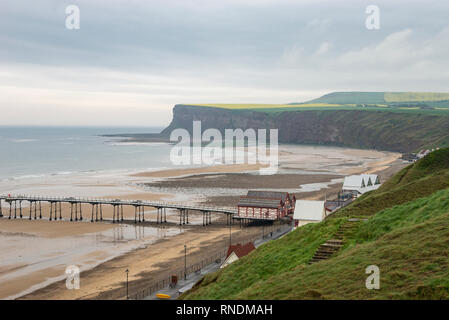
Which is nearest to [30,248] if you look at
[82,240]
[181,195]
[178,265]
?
[82,240]

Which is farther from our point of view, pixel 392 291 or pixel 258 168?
pixel 258 168

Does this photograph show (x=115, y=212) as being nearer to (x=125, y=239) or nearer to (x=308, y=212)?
(x=125, y=239)

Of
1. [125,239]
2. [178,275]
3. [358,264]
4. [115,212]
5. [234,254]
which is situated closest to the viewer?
[358,264]

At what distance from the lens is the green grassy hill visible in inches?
658

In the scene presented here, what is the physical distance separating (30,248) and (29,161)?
119m

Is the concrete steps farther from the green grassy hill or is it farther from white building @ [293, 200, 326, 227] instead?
white building @ [293, 200, 326, 227]

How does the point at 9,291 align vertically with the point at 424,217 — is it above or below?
below

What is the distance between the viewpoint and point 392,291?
16047 millimetres

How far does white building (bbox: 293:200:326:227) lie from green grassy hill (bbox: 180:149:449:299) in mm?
17844

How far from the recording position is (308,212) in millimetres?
52562

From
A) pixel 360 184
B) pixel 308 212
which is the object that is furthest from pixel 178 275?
pixel 360 184

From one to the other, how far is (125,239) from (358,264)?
4617 centimetres
